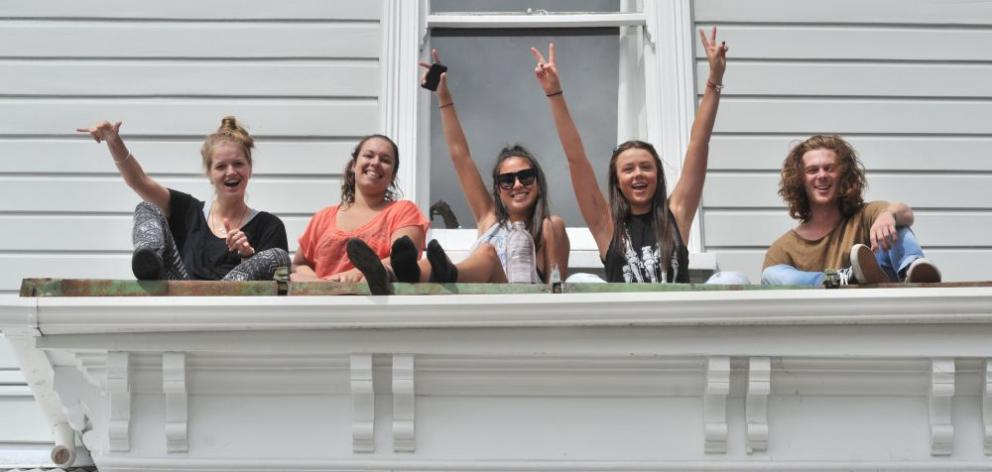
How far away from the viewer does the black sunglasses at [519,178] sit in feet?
19.1

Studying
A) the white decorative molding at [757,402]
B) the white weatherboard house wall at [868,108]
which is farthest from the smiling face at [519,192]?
the white weatherboard house wall at [868,108]

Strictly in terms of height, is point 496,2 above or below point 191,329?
above

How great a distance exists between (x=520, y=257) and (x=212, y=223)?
1.57 m

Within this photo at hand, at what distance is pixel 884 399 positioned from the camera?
5.08 metres

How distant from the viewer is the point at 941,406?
5.04 meters

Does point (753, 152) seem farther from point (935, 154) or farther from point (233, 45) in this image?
point (233, 45)

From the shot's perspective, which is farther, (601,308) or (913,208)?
(913,208)

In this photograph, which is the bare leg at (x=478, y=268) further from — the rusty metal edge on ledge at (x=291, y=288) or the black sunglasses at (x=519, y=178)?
the black sunglasses at (x=519, y=178)

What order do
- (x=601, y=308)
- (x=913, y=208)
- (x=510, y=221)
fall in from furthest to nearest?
(x=913, y=208), (x=510, y=221), (x=601, y=308)

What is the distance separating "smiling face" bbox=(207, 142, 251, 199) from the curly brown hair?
2.52 m

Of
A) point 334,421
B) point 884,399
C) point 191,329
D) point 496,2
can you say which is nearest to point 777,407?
point 884,399

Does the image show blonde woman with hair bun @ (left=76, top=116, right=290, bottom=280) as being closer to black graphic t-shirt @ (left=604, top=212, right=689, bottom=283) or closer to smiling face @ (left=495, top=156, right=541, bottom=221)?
smiling face @ (left=495, top=156, right=541, bottom=221)

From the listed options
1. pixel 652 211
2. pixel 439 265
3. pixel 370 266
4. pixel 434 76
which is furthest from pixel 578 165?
pixel 370 266

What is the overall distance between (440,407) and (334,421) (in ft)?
1.35
